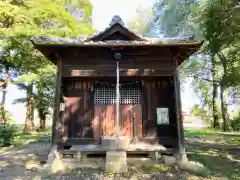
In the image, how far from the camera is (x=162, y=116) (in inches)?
315

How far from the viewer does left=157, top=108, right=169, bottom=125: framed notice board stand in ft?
26.1

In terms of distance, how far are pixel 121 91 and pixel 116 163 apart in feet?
9.09

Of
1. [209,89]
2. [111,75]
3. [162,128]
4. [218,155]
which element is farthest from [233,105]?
[111,75]

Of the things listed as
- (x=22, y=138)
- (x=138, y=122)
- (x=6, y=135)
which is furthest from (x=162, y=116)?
(x=22, y=138)

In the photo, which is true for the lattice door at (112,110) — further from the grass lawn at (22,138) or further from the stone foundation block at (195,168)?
the grass lawn at (22,138)

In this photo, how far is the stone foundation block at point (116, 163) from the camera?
20.8ft

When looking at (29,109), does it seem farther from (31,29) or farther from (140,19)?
(140,19)

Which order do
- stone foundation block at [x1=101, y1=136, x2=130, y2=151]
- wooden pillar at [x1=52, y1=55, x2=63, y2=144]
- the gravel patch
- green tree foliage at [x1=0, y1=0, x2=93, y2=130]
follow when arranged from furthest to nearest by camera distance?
green tree foliage at [x1=0, y1=0, x2=93, y2=130] → wooden pillar at [x1=52, y1=55, x2=63, y2=144] → stone foundation block at [x1=101, y1=136, x2=130, y2=151] → the gravel patch

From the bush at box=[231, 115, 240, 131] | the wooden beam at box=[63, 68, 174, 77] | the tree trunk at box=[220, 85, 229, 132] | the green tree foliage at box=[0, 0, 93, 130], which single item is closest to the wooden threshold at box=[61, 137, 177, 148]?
the wooden beam at box=[63, 68, 174, 77]

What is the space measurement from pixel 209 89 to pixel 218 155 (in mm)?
17530

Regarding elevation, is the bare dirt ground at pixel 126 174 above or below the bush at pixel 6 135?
below

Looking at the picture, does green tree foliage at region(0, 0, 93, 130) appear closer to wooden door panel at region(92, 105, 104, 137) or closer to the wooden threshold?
wooden door panel at region(92, 105, 104, 137)

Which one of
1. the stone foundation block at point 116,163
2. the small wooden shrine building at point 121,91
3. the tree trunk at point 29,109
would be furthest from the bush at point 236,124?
the tree trunk at point 29,109

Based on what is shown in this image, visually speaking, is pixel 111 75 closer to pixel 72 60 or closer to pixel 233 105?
pixel 72 60
